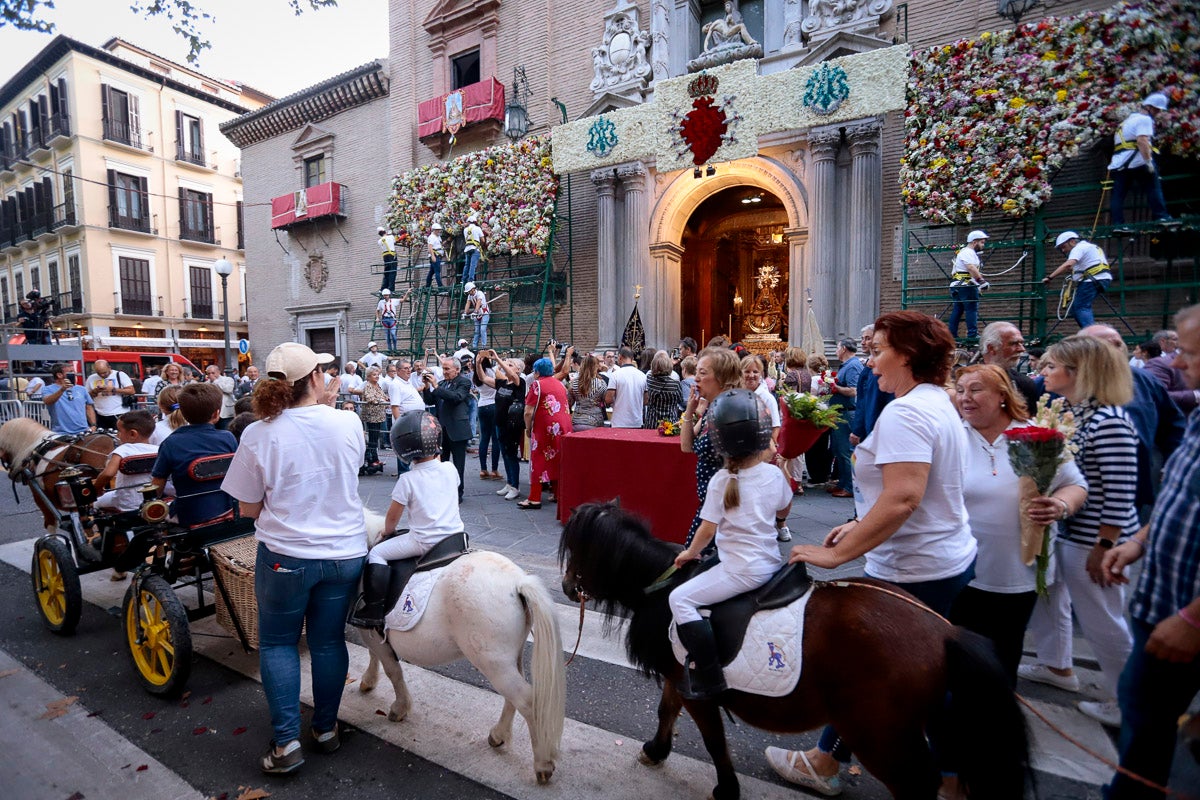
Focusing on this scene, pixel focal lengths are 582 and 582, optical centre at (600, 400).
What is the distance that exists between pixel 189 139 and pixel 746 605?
39.0 metres

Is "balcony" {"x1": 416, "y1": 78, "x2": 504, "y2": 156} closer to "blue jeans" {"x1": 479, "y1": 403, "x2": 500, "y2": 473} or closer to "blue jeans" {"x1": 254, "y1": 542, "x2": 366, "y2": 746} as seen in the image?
"blue jeans" {"x1": 479, "y1": 403, "x2": 500, "y2": 473}

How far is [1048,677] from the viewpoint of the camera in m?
3.25

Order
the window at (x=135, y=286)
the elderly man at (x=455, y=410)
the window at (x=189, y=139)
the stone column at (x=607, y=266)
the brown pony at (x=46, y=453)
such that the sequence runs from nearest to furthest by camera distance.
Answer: the brown pony at (x=46, y=453), the elderly man at (x=455, y=410), the stone column at (x=607, y=266), the window at (x=135, y=286), the window at (x=189, y=139)

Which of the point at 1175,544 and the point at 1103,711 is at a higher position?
the point at 1175,544

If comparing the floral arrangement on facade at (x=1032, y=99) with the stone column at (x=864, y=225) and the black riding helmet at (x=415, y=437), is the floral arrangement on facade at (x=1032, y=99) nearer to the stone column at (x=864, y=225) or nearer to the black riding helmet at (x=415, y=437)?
the stone column at (x=864, y=225)

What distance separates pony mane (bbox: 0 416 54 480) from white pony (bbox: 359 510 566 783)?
4.11 meters

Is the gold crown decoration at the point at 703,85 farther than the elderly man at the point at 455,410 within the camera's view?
Yes

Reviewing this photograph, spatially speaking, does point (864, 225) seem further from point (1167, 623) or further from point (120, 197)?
point (120, 197)

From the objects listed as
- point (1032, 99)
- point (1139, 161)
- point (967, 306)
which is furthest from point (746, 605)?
point (1032, 99)

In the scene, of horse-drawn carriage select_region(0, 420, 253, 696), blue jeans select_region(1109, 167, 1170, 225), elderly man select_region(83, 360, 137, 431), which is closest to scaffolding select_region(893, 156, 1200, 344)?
blue jeans select_region(1109, 167, 1170, 225)

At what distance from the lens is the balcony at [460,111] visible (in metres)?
16.0

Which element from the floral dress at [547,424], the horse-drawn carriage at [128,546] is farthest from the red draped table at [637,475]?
the horse-drawn carriage at [128,546]

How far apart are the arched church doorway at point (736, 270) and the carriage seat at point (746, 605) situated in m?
14.1

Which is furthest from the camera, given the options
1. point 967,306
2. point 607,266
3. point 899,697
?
point 607,266
